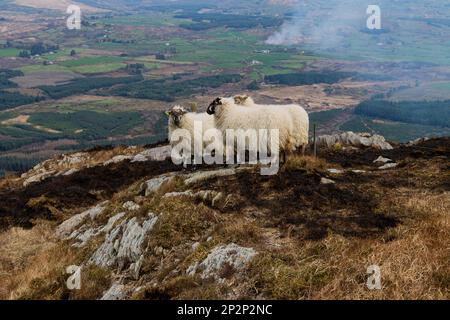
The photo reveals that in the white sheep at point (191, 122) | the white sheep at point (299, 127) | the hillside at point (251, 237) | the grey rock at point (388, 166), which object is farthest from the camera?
the white sheep at point (191, 122)

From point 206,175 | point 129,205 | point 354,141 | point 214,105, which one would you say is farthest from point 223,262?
point 354,141

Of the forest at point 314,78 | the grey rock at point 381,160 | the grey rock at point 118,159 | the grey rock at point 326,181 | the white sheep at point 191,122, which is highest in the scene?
the white sheep at point 191,122

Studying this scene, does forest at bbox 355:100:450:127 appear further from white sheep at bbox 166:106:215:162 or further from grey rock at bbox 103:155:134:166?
white sheep at bbox 166:106:215:162

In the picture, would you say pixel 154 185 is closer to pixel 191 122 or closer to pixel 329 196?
pixel 191 122

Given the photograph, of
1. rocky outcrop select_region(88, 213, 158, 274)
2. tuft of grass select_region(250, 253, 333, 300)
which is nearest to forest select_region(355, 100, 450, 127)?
rocky outcrop select_region(88, 213, 158, 274)

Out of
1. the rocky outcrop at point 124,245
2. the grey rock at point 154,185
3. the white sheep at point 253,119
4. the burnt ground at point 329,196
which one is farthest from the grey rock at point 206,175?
the rocky outcrop at point 124,245

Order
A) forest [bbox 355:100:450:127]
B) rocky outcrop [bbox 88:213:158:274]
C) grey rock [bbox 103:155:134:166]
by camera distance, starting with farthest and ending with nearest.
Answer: forest [bbox 355:100:450:127], grey rock [bbox 103:155:134:166], rocky outcrop [bbox 88:213:158:274]

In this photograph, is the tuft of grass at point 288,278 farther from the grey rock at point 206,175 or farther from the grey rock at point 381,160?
the grey rock at point 381,160
